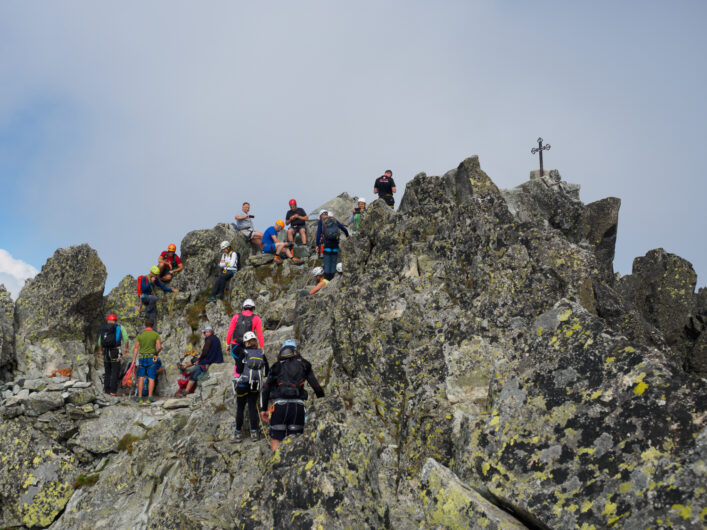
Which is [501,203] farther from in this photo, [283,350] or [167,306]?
[167,306]

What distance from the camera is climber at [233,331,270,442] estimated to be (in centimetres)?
1472

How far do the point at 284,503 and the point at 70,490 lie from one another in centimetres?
1816

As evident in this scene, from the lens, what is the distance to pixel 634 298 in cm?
2739

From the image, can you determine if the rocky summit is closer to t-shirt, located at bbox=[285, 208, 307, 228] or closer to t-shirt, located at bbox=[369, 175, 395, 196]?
t-shirt, located at bbox=[285, 208, 307, 228]

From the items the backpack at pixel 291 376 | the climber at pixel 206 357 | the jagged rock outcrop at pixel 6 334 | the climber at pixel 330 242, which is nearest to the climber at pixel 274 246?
the climber at pixel 330 242

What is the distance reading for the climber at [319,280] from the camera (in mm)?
25255

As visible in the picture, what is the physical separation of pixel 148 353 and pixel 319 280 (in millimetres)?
9905

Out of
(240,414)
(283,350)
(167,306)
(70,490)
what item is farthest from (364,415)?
(167,306)

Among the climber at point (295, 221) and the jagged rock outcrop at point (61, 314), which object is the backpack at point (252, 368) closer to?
the climber at point (295, 221)

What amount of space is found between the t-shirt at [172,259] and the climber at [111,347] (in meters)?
9.30

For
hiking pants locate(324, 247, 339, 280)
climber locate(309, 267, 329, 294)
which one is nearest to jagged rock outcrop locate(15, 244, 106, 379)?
climber locate(309, 267, 329, 294)

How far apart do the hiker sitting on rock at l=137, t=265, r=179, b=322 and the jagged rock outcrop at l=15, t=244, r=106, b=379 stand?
2.85 meters

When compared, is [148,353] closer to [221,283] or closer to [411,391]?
[221,283]

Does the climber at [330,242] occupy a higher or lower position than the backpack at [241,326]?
higher
